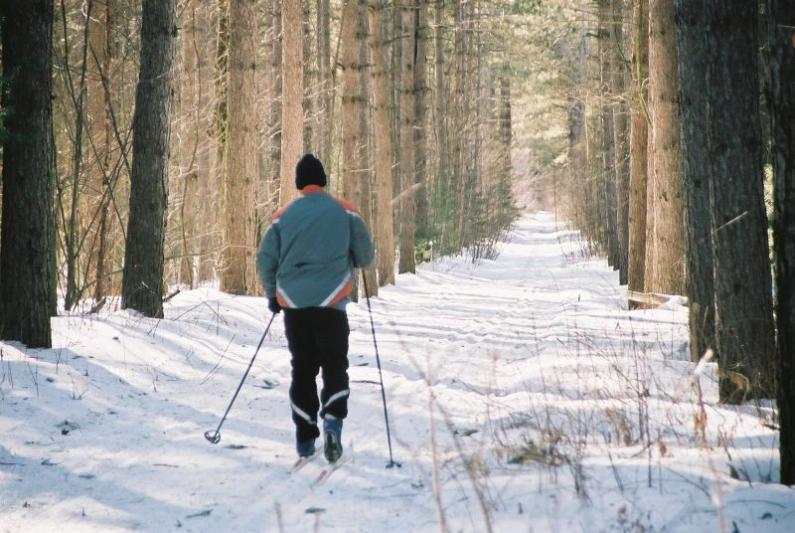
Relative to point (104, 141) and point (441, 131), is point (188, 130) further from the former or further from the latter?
point (441, 131)

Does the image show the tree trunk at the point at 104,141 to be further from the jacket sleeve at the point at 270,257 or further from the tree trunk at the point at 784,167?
the tree trunk at the point at 784,167

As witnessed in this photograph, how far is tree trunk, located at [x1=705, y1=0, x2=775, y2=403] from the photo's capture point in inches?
243

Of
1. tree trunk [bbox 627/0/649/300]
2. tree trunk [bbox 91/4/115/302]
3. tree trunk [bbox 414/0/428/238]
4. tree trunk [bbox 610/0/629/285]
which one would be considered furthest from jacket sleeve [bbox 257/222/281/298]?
tree trunk [bbox 414/0/428/238]

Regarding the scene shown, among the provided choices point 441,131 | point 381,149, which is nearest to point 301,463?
point 381,149

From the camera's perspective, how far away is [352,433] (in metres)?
6.59

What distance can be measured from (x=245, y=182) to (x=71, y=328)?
590cm

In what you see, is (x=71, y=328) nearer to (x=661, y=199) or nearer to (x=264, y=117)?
(x=661, y=199)

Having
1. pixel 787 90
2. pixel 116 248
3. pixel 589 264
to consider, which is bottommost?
pixel 589 264

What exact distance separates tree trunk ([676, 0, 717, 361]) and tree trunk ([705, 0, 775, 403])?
0.12m

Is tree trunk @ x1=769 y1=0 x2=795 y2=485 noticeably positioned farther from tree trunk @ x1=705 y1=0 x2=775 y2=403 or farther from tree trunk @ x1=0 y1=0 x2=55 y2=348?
tree trunk @ x1=0 y1=0 x2=55 y2=348

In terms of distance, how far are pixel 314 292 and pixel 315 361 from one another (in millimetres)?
536

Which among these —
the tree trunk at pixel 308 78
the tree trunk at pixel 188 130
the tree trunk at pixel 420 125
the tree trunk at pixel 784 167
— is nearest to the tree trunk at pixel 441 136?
the tree trunk at pixel 420 125

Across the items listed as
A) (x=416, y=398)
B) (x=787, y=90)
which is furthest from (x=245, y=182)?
(x=787, y=90)

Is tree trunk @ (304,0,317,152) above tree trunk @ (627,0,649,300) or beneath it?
above
